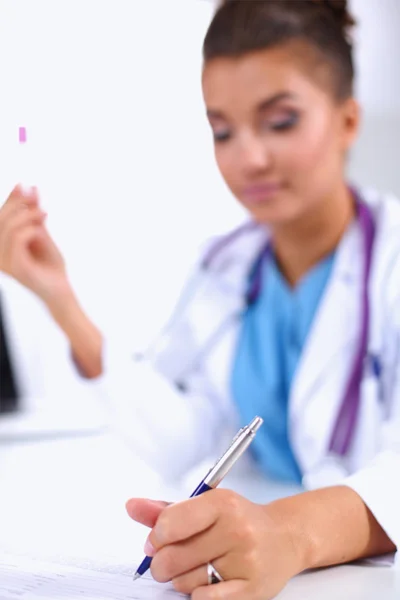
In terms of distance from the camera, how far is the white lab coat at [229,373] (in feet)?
2.13

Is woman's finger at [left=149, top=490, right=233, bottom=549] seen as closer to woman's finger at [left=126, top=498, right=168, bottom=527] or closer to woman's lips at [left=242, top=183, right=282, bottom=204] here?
woman's finger at [left=126, top=498, right=168, bottom=527]

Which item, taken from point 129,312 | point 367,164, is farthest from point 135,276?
point 367,164

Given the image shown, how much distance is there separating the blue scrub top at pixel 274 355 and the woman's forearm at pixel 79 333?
5.3 inches

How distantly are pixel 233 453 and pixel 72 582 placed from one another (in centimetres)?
12

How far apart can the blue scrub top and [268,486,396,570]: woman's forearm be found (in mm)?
236

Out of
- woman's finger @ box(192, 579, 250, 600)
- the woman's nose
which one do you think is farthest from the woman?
woman's finger @ box(192, 579, 250, 600)

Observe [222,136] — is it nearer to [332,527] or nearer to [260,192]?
[260,192]

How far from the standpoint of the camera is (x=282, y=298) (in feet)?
2.39

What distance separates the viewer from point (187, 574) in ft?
1.33

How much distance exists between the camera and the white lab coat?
0.65 meters

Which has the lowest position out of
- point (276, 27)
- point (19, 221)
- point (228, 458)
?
point (228, 458)

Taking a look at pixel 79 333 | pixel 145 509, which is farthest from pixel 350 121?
pixel 145 509

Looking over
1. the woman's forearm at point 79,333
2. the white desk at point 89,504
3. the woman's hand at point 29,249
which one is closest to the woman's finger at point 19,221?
the woman's hand at point 29,249

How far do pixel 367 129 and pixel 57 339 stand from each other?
0.37 m
